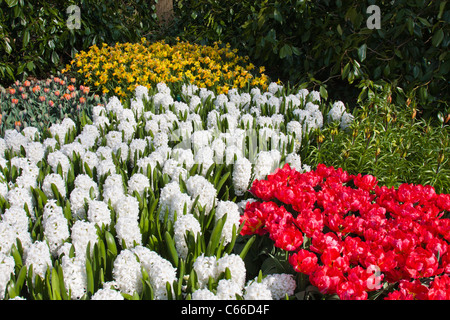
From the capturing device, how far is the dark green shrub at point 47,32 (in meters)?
5.44

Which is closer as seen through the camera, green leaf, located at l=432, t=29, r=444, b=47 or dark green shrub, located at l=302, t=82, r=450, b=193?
dark green shrub, located at l=302, t=82, r=450, b=193

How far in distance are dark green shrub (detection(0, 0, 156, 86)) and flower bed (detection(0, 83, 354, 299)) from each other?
242 cm

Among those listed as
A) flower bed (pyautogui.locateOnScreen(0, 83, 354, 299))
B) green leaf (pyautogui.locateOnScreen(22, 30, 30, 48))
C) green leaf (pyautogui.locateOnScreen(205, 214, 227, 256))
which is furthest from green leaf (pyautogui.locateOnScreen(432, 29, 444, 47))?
green leaf (pyautogui.locateOnScreen(22, 30, 30, 48))

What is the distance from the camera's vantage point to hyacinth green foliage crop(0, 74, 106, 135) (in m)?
3.95

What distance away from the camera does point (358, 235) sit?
2.12 meters

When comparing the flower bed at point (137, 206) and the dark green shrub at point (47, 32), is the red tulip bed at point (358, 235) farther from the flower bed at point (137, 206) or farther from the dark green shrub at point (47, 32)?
the dark green shrub at point (47, 32)

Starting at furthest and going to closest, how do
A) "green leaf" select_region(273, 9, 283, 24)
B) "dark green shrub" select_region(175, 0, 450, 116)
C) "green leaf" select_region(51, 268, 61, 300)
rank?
"green leaf" select_region(273, 9, 283, 24), "dark green shrub" select_region(175, 0, 450, 116), "green leaf" select_region(51, 268, 61, 300)

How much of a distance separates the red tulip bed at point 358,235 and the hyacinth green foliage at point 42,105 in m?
2.39

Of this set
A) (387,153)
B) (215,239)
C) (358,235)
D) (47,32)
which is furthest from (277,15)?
(215,239)

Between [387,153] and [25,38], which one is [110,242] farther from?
[25,38]

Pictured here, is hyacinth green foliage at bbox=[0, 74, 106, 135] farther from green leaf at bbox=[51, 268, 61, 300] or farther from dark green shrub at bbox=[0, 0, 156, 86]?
green leaf at bbox=[51, 268, 61, 300]

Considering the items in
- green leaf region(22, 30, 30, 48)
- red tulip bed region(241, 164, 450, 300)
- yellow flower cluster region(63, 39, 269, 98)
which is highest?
green leaf region(22, 30, 30, 48)

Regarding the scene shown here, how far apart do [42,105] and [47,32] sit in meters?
1.90

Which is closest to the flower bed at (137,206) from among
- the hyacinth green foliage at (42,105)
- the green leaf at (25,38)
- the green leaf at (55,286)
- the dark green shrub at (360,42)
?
the green leaf at (55,286)
